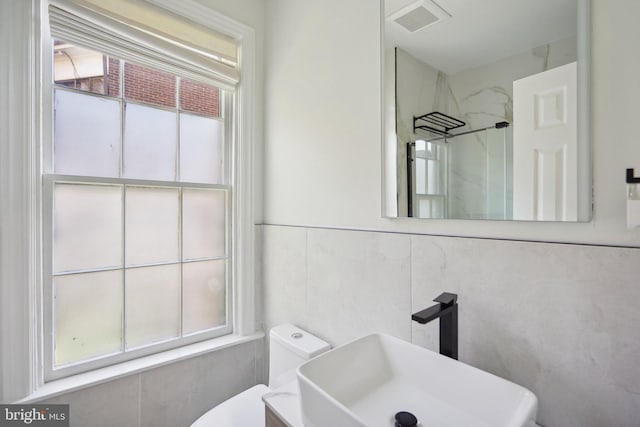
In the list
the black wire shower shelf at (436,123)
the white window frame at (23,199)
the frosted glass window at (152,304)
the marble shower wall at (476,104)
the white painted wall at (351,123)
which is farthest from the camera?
the frosted glass window at (152,304)

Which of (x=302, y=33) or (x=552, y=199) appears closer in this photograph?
(x=552, y=199)

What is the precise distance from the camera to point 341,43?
4.15 feet

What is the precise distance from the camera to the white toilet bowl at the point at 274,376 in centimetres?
114

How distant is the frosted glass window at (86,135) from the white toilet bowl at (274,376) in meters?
1.15

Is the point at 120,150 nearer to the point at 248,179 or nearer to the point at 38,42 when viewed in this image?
the point at 38,42

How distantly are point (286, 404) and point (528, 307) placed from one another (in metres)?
0.73

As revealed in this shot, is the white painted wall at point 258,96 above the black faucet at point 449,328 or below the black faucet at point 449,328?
above

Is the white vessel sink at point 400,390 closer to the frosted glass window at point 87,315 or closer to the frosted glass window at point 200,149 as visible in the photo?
the frosted glass window at point 87,315

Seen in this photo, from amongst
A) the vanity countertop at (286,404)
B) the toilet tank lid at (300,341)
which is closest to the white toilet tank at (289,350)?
the toilet tank lid at (300,341)

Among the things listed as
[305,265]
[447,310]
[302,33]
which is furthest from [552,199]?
[302,33]

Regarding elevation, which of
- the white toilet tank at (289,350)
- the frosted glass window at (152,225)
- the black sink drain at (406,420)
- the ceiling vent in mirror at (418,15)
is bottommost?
the white toilet tank at (289,350)

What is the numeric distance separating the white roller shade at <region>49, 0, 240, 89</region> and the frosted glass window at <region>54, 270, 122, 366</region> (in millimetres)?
1039

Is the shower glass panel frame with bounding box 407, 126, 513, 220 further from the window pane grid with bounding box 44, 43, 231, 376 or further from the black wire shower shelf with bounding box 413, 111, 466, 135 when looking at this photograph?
the window pane grid with bounding box 44, 43, 231, 376

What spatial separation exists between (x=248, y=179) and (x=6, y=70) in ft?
3.39
